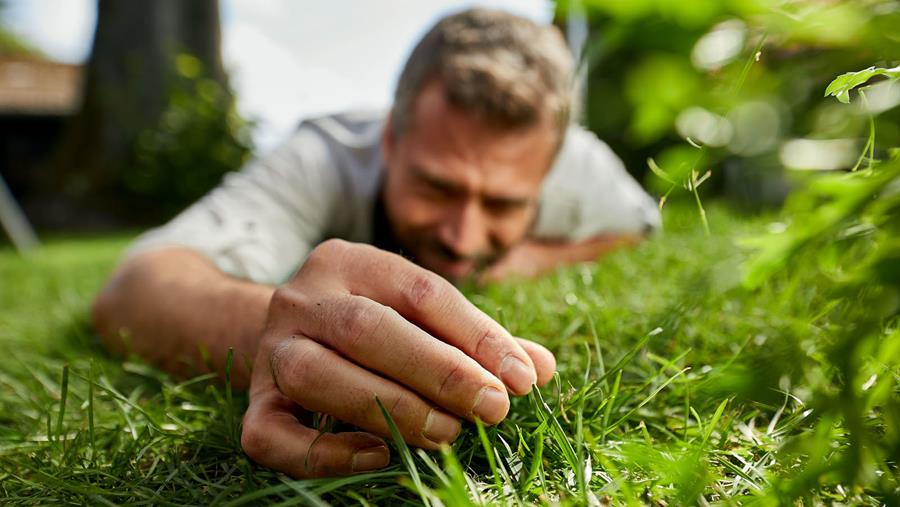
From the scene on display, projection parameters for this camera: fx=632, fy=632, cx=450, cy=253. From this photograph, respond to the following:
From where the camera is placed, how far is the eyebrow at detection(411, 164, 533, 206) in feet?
9.93

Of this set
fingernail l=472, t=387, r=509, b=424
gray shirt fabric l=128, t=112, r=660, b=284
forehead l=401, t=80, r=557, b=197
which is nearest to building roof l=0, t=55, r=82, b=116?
gray shirt fabric l=128, t=112, r=660, b=284

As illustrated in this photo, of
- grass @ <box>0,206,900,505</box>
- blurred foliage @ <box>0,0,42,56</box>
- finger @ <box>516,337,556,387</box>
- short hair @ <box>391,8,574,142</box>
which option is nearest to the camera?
grass @ <box>0,206,900,505</box>

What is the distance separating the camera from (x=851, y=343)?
54 cm

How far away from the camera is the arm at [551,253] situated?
11.3 feet

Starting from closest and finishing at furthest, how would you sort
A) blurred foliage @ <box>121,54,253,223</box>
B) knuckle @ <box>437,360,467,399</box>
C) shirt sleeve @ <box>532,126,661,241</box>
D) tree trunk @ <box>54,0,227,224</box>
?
1. knuckle @ <box>437,360,467,399</box>
2. shirt sleeve @ <box>532,126,661,241</box>
3. blurred foliage @ <box>121,54,253,223</box>
4. tree trunk @ <box>54,0,227,224</box>

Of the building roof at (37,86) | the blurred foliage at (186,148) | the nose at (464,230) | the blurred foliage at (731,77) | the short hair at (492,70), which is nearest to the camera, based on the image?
the blurred foliage at (731,77)

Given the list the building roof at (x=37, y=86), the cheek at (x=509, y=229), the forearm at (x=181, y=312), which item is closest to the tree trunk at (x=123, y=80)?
the building roof at (x=37, y=86)

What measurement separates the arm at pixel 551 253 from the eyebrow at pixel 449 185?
36cm

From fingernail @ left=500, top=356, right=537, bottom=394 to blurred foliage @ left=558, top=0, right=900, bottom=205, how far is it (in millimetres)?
487

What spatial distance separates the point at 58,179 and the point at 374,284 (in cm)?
1627

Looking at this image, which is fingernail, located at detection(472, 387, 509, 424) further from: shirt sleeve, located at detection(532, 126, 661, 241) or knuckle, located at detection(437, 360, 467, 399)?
shirt sleeve, located at detection(532, 126, 661, 241)

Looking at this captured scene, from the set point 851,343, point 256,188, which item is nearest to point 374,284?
point 851,343

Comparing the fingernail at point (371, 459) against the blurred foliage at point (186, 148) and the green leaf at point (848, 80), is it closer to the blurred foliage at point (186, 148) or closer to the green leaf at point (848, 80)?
the green leaf at point (848, 80)

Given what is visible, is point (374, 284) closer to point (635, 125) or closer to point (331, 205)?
point (635, 125)
